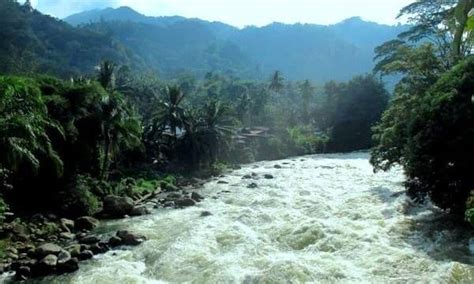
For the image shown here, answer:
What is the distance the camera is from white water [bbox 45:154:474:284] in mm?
15688

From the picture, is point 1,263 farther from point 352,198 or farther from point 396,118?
point 396,118

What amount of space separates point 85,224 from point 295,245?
36.7ft

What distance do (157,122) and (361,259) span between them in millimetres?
35137

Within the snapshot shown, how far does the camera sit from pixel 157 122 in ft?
161

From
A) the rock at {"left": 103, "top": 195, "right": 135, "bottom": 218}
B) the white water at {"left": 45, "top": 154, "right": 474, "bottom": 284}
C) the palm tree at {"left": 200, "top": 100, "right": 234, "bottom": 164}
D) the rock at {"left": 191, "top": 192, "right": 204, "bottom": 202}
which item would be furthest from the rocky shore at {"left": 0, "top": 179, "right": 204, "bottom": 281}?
the palm tree at {"left": 200, "top": 100, "right": 234, "bottom": 164}

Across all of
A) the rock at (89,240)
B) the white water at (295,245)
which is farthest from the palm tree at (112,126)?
the rock at (89,240)

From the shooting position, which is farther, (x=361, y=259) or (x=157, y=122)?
(x=157, y=122)

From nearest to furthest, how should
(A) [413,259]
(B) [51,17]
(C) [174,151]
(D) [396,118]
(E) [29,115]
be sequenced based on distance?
(A) [413,259], (E) [29,115], (D) [396,118], (C) [174,151], (B) [51,17]

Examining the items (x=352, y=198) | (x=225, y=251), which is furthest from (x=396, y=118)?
(x=225, y=251)

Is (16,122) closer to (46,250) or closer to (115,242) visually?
(46,250)

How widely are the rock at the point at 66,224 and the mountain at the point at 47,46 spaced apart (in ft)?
138

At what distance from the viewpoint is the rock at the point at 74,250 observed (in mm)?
18819

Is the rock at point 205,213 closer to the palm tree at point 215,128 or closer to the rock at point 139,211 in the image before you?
the rock at point 139,211

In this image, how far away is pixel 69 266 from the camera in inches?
692
